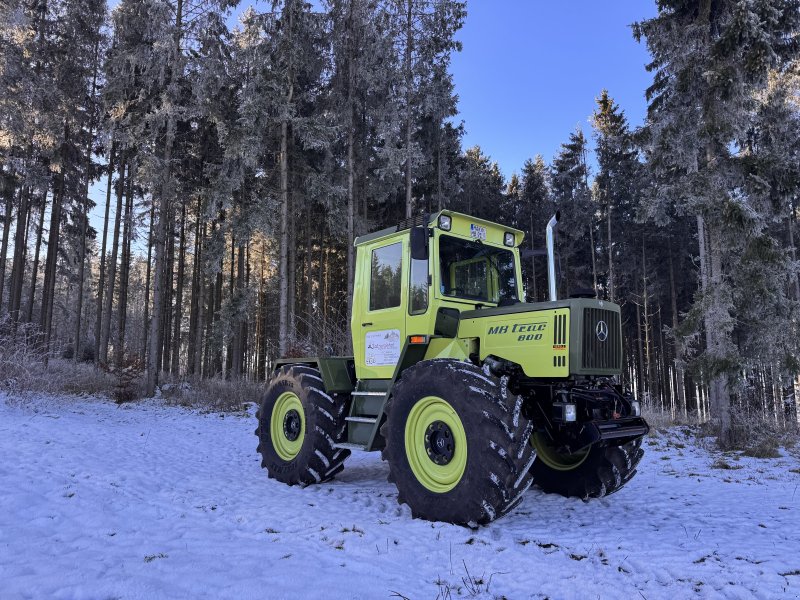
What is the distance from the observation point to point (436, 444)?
498 centimetres

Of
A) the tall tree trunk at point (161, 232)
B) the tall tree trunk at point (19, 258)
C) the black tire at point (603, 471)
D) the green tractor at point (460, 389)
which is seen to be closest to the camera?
the green tractor at point (460, 389)

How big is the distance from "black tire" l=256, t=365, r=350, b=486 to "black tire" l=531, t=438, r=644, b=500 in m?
2.78

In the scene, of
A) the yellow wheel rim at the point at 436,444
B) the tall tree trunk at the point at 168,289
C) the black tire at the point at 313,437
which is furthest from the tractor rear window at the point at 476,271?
the tall tree trunk at the point at 168,289

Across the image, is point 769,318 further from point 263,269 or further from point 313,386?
point 263,269

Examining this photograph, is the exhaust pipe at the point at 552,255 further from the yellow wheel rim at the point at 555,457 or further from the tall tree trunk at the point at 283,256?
the tall tree trunk at the point at 283,256

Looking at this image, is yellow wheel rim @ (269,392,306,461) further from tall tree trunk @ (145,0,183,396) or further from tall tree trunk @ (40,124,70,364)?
tall tree trunk @ (40,124,70,364)

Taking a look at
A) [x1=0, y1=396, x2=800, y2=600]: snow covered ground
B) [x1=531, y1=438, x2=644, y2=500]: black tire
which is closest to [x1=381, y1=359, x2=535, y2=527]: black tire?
[x1=0, y1=396, x2=800, y2=600]: snow covered ground

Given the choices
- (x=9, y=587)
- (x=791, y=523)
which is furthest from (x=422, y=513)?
(x=791, y=523)

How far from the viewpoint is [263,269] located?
110 ft

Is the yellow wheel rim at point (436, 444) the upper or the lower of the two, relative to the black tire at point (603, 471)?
upper

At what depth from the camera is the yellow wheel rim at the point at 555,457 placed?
5.97 meters

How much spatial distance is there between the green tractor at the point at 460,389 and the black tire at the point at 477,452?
0.01 metres

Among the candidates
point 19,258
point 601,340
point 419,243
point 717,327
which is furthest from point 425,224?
point 19,258

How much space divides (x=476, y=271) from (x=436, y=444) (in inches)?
85.3
